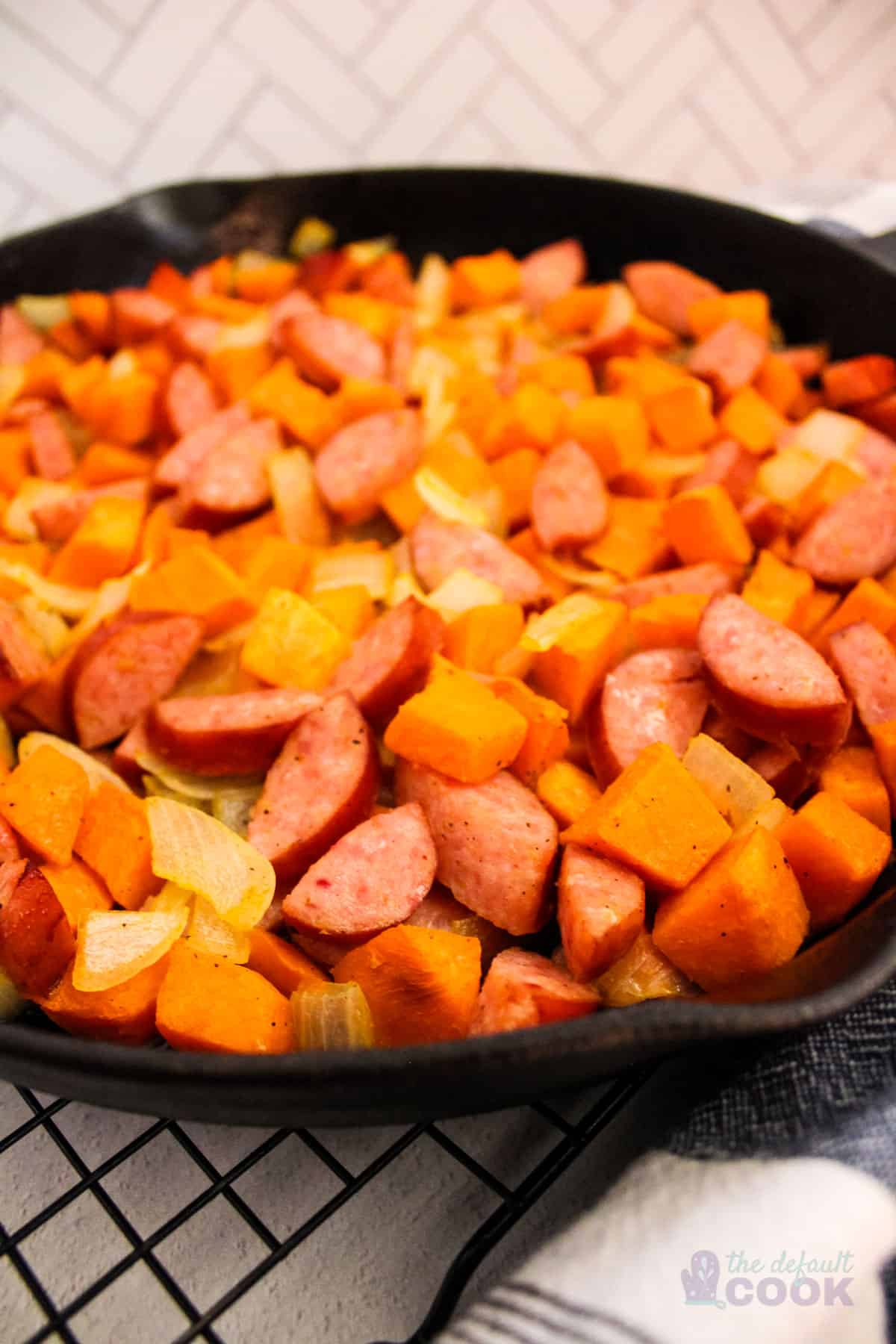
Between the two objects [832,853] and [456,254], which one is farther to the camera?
[456,254]

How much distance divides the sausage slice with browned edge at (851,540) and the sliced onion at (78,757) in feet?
2.79

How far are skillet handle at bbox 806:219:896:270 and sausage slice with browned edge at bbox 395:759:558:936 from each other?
3.56 feet

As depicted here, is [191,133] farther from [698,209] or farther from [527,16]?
[698,209]

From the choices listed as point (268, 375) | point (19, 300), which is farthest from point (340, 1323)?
point (19, 300)

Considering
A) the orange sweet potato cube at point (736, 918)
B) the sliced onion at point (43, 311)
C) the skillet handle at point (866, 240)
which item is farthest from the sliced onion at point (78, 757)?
the skillet handle at point (866, 240)

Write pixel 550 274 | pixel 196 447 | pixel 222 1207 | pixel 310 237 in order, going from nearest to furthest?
pixel 222 1207, pixel 196 447, pixel 550 274, pixel 310 237

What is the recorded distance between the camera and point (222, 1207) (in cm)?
98

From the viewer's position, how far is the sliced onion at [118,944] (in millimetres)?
915

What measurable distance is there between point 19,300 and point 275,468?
752mm

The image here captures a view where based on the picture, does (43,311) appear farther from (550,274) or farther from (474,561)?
(474,561)

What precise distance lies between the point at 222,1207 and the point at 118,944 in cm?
27

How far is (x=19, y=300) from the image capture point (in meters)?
1.88

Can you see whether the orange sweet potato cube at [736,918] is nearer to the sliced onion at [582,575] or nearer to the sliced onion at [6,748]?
the sliced onion at [582,575]

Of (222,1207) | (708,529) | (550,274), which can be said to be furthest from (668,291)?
(222,1207)
